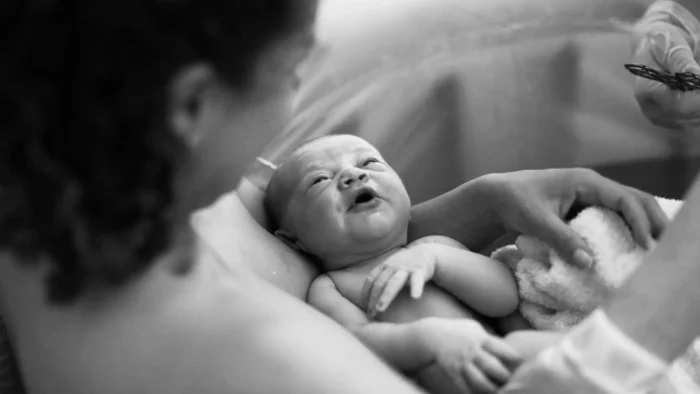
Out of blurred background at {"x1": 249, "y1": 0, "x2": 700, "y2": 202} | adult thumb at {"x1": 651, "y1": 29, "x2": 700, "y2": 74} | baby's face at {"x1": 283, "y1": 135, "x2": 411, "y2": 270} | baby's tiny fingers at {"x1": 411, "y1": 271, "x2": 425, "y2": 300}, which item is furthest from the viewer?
blurred background at {"x1": 249, "y1": 0, "x2": 700, "y2": 202}

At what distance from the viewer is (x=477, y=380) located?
60 centimetres

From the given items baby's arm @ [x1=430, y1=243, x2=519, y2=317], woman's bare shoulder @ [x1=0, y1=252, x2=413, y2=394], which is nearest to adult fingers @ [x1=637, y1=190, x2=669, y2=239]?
baby's arm @ [x1=430, y1=243, x2=519, y2=317]

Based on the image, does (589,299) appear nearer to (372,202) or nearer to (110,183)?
(372,202)

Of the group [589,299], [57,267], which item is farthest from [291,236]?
[57,267]

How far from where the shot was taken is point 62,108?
44 cm

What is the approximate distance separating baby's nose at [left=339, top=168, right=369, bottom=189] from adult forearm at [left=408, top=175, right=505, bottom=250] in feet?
0.47

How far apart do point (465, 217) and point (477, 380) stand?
0.44 metres

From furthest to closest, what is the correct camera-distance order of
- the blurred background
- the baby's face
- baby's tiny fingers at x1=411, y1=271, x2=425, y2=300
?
the blurred background
the baby's face
baby's tiny fingers at x1=411, y1=271, x2=425, y2=300

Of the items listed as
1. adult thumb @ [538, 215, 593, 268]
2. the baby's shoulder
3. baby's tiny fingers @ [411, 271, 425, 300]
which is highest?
adult thumb @ [538, 215, 593, 268]

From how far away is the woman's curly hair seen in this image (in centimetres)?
42

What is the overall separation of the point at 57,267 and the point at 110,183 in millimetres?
101

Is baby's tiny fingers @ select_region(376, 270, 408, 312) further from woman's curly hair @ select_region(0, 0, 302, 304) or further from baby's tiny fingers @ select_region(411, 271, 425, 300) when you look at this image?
woman's curly hair @ select_region(0, 0, 302, 304)

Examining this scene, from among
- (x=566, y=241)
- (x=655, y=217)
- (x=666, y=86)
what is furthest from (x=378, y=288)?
(x=666, y=86)

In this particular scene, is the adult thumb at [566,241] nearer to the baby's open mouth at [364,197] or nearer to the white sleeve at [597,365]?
the baby's open mouth at [364,197]
